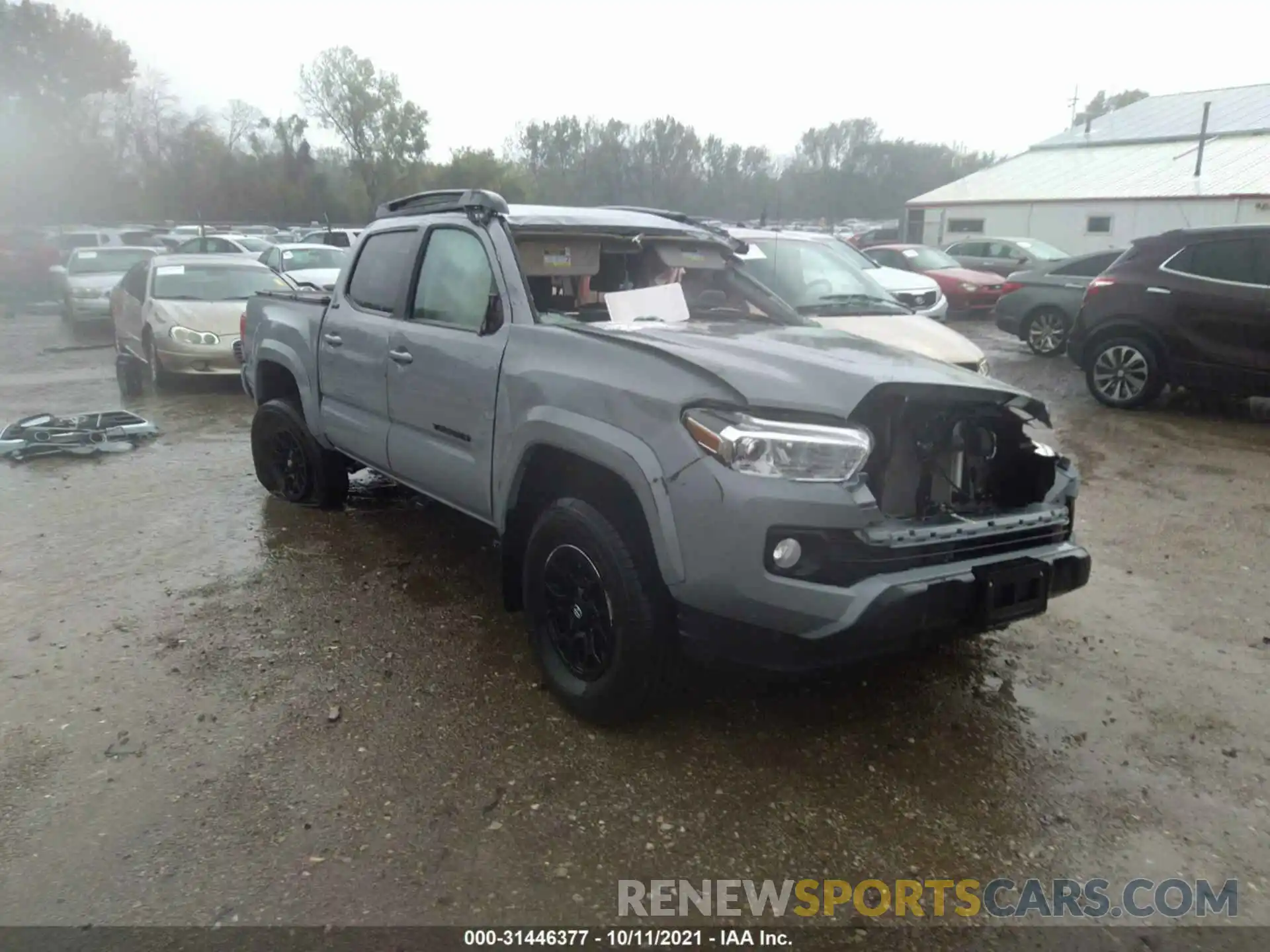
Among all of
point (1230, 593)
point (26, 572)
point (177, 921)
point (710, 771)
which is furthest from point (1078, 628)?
point (26, 572)

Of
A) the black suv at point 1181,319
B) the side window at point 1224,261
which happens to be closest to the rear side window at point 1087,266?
the black suv at point 1181,319

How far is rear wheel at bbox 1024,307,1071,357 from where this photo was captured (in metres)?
12.5

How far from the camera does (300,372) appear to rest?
5398mm

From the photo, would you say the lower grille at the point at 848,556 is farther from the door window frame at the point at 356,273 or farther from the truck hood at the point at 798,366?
the door window frame at the point at 356,273

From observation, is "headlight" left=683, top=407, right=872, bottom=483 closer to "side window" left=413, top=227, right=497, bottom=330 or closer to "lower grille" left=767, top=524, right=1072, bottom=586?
"lower grille" left=767, top=524, right=1072, bottom=586

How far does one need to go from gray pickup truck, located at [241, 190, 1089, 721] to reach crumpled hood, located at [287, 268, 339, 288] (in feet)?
37.6

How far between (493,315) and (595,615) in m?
1.34

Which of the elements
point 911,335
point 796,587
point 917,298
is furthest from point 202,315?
point 796,587

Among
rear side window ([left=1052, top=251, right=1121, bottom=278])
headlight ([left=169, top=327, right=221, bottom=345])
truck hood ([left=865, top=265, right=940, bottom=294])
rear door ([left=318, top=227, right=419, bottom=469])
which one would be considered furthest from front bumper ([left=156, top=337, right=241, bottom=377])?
rear side window ([left=1052, top=251, right=1121, bottom=278])

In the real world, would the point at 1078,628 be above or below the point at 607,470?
below

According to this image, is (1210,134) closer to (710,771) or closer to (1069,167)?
(1069,167)

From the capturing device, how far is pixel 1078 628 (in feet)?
13.9

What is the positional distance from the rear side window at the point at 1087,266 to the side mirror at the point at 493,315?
11015 millimetres

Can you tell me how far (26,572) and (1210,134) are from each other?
108 ft
